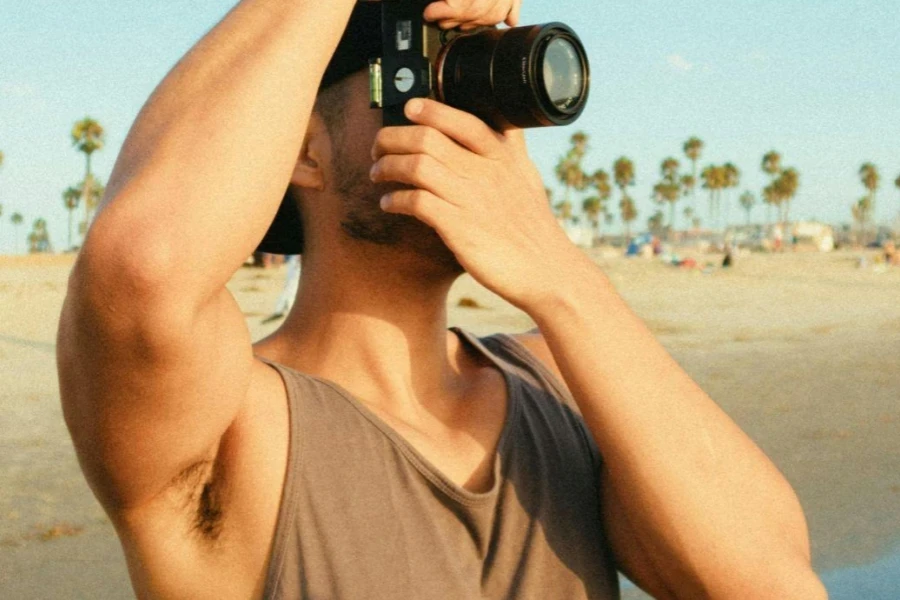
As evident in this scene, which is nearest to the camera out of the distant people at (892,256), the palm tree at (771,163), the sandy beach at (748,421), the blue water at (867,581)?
the blue water at (867,581)

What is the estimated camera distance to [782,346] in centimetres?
955

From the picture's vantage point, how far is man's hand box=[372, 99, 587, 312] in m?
1.25

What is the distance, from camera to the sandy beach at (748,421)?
3.46 meters

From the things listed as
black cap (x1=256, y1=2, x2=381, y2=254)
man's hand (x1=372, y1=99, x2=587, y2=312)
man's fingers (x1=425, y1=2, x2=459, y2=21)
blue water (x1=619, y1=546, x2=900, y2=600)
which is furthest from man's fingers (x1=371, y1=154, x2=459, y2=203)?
blue water (x1=619, y1=546, x2=900, y2=600)

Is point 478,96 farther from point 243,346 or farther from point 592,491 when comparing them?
point 592,491

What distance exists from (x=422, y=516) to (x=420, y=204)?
44cm

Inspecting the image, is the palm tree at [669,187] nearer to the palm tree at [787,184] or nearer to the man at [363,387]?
the palm tree at [787,184]

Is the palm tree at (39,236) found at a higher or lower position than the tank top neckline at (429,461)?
lower

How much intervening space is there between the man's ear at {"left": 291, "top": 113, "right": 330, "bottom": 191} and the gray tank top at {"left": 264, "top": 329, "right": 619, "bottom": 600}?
0.37 m

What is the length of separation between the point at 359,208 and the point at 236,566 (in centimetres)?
59

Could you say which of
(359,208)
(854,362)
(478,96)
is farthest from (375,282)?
(854,362)

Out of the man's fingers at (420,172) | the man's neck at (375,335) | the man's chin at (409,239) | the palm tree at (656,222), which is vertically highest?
the man's fingers at (420,172)

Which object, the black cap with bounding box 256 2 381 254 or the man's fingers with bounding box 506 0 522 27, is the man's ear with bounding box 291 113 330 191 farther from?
the man's fingers with bounding box 506 0 522 27

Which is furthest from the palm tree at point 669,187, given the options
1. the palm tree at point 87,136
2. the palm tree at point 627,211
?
the palm tree at point 87,136
